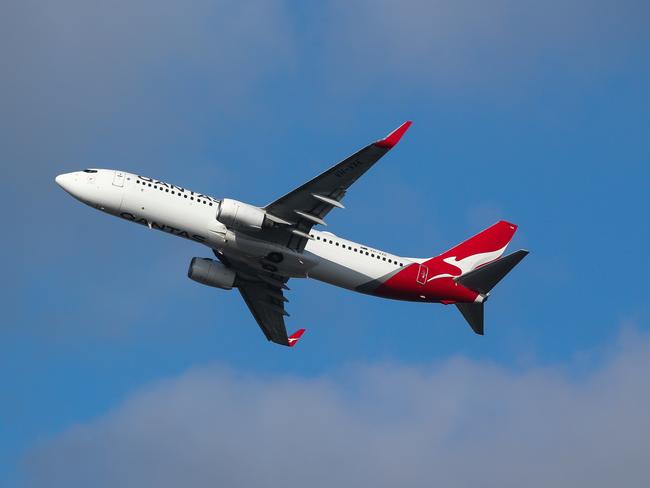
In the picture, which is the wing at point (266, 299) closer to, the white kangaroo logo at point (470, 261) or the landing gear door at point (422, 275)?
the landing gear door at point (422, 275)

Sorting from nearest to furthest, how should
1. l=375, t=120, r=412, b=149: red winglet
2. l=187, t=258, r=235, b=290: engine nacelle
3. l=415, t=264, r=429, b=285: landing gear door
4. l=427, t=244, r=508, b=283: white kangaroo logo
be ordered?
l=375, t=120, r=412, b=149: red winglet < l=415, t=264, r=429, b=285: landing gear door < l=427, t=244, r=508, b=283: white kangaroo logo < l=187, t=258, r=235, b=290: engine nacelle

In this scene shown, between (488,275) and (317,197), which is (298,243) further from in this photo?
(488,275)

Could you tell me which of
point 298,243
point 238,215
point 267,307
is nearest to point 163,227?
point 238,215

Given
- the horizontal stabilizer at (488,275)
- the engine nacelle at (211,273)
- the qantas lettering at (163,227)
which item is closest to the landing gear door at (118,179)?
the qantas lettering at (163,227)

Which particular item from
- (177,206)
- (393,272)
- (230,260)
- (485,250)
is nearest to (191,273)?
(230,260)

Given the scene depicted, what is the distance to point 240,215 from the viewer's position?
68688mm

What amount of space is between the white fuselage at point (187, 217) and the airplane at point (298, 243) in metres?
0.07

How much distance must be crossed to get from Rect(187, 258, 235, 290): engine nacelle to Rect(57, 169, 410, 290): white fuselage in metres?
4.59

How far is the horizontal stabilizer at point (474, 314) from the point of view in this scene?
7512cm

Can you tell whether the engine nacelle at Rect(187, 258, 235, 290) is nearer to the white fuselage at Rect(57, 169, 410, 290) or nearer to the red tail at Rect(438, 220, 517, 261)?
the white fuselage at Rect(57, 169, 410, 290)

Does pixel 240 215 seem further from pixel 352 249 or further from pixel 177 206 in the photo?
pixel 352 249

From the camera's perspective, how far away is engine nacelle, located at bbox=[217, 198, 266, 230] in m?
68.7

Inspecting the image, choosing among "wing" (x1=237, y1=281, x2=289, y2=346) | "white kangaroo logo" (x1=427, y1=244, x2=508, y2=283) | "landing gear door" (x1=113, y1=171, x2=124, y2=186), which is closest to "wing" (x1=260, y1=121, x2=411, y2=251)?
"landing gear door" (x1=113, y1=171, x2=124, y2=186)

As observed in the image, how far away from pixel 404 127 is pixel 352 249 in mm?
13223
